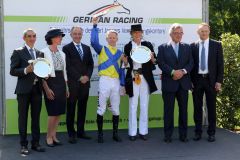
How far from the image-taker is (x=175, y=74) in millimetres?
6695

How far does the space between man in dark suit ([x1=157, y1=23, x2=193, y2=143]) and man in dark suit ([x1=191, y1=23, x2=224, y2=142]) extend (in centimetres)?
16

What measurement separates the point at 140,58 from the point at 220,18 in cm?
842

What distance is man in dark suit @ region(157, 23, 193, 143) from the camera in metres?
6.76

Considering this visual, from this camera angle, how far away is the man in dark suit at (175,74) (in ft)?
22.2

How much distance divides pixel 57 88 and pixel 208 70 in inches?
90.5

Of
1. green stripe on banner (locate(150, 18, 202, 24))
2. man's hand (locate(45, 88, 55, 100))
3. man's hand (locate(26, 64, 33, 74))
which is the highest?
green stripe on banner (locate(150, 18, 202, 24))

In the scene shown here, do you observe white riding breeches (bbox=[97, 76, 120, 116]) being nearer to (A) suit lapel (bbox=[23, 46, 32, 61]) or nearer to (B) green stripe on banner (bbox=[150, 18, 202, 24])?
(A) suit lapel (bbox=[23, 46, 32, 61])

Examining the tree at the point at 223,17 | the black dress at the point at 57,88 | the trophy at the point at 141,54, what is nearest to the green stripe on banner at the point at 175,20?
the trophy at the point at 141,54

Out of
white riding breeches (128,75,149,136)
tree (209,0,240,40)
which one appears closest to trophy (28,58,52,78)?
white riding breeches (128,75,149,136)

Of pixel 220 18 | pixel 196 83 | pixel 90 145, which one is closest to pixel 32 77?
pixel 90 145

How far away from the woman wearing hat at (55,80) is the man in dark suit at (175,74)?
4.89 ft

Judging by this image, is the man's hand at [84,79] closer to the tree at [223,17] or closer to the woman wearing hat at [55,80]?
the woman wearing hat at [55,80]

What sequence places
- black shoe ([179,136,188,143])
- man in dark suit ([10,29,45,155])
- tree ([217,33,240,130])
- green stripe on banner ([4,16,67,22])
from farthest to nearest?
tree ([217,33,240,130]) < green stripe on banner ([4,16,67,22]) < black shoe ([179,136,188,143]) < man in dark suit ([10,29,45,155])

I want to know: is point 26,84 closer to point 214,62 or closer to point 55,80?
point 55,80
